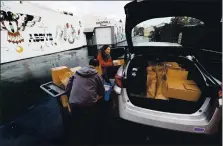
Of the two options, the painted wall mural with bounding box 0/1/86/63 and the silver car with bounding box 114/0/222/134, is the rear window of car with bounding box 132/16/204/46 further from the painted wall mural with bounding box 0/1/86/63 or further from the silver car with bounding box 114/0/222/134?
the painted wall mural with bounding box 0/1/86/63

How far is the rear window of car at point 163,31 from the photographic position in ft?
10.0

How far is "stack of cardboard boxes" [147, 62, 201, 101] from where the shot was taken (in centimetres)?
246

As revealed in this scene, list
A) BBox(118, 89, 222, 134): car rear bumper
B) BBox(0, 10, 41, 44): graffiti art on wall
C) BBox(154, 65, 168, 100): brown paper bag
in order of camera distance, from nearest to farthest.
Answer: BBox(118, 89, 222, 134): car rear bumper, BBox(154, 65, 168, 100): brown paper bag, BBox(0, 10, 41, 44): graffiti art on wall

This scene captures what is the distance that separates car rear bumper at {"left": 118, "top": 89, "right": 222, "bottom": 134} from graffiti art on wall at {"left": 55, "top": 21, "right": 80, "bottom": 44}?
1447 centimetres

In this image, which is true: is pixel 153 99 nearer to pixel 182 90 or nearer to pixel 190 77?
pixel 182 90

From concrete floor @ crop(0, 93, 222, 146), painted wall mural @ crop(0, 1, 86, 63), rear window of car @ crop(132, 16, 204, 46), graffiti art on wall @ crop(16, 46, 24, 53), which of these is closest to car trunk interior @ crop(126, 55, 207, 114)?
concrete floor @ crop(0, 93, 222, 146)

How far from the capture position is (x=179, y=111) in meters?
2.33

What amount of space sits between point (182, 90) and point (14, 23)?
12.4 m

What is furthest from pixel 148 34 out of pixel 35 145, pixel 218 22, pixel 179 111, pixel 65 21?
pixel 65 21

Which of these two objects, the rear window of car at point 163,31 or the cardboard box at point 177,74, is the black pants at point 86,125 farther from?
the rear window of car at point 163,31

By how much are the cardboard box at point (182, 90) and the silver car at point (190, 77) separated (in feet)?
0.29

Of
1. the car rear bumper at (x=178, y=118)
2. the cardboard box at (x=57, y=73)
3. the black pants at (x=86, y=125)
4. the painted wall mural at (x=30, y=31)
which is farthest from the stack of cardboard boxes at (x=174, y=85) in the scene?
the painted wall mural at (x=30, y=31)

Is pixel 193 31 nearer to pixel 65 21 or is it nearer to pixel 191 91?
pixel 191 91

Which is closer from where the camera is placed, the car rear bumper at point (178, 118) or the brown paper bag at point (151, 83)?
the car rear bumper at point (178, 118)
